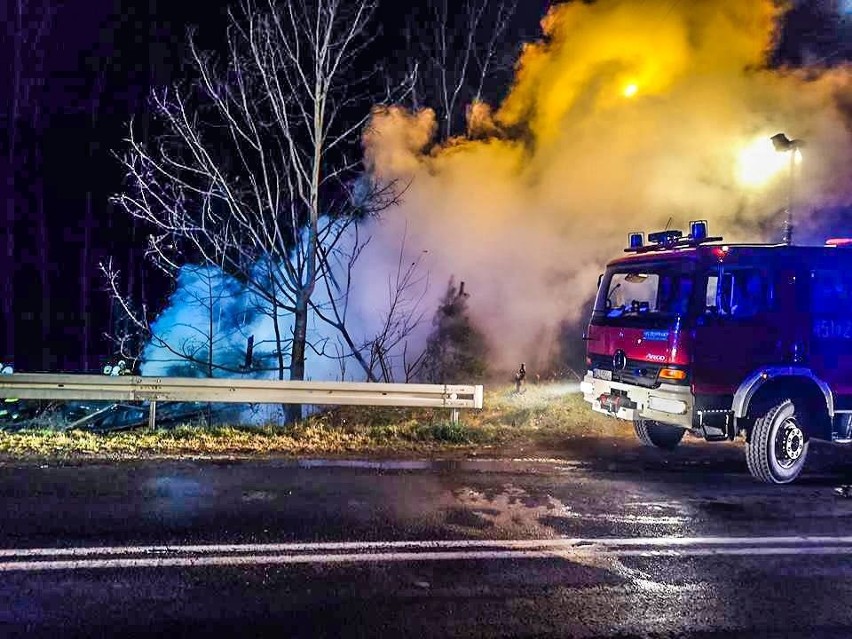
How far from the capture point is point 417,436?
835 cm

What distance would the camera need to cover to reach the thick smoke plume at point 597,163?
13.1m

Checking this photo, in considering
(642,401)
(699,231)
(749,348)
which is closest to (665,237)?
(699,231)

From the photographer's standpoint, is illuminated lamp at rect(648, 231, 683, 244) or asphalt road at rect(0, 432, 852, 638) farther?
illuminated lamp at rect(648, 231, 683, 244)

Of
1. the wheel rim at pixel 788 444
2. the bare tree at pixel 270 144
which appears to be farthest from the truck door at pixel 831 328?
the bare tree at pixel 270 144

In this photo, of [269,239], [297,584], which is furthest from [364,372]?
[297,584]

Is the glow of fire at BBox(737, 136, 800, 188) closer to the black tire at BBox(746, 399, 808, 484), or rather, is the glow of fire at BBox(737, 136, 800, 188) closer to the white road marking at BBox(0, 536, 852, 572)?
the black tire at BBox(746, 399, 808, 484)

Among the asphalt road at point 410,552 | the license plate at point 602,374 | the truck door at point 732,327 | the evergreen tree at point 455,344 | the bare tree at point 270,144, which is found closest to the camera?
the asphalt road at point 410,552

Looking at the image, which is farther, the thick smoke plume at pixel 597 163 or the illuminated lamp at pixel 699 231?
the thick smoke plume at pixel 597 163

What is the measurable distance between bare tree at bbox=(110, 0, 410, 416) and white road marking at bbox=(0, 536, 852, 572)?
693 cm

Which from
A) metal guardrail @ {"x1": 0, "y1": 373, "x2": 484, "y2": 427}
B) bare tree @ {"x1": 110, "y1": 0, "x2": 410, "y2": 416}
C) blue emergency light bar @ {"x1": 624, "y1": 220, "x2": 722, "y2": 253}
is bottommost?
metal guardrail @ {"x1": 0, "y1": 373, "x2": 484, "y2": 427}

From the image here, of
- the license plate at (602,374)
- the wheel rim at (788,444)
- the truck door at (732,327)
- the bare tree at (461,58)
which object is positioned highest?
the bare tree at (461,58)

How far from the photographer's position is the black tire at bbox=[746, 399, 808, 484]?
276 inches

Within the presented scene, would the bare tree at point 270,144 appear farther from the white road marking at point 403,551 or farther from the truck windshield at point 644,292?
the white road marking at point 403,551

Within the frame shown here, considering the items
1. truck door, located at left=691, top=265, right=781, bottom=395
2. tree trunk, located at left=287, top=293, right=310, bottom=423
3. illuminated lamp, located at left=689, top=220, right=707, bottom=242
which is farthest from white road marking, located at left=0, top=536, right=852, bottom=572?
tree trunk, located at left=287, top=293, right=310, bottom=423
